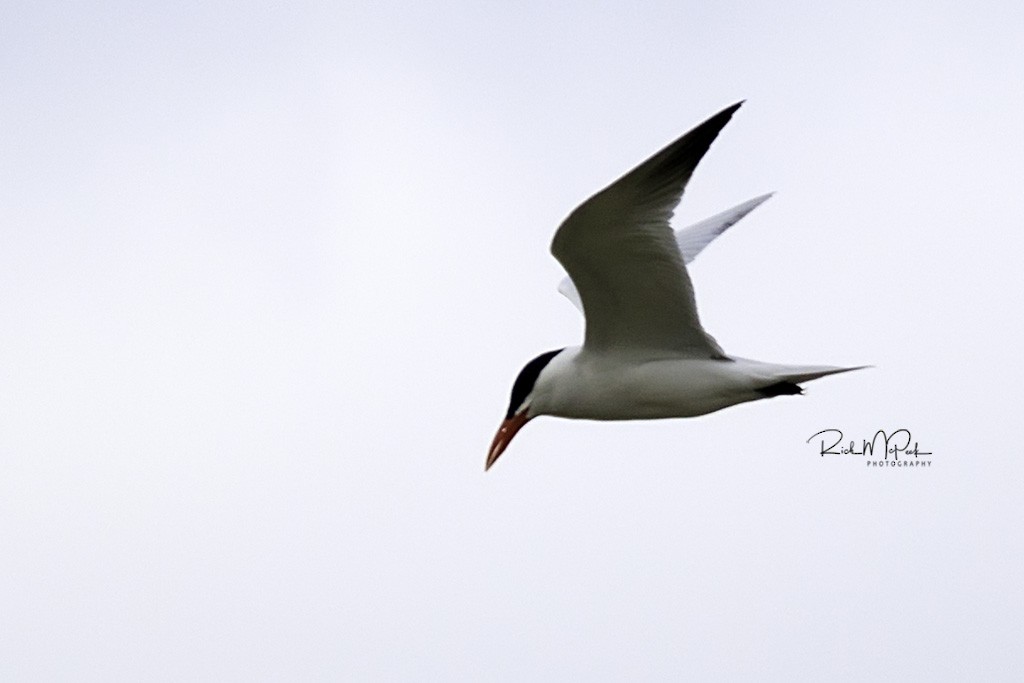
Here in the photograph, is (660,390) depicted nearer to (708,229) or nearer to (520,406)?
(520,406)

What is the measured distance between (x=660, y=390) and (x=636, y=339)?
1.01 ft

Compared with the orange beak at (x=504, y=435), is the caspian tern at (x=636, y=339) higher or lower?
higher

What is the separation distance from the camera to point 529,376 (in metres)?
9.02

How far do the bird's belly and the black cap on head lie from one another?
22 centimetres

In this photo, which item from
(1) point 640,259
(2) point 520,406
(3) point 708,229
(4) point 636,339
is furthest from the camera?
(3) point 708,229

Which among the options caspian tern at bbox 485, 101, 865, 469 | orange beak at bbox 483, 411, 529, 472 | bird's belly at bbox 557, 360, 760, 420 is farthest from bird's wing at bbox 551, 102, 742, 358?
orange beak at bbox 483, 411, 529, 472

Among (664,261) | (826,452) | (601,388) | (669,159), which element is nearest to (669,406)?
(601,388)

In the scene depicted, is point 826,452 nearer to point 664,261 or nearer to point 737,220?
point 737,220

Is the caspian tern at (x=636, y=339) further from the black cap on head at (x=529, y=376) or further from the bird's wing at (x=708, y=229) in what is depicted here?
the bird's wing at (x=708, y=229)

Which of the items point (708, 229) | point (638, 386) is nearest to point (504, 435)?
point (638, 386)

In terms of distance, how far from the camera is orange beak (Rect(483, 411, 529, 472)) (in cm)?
925

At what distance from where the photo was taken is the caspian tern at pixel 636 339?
7.70 metres

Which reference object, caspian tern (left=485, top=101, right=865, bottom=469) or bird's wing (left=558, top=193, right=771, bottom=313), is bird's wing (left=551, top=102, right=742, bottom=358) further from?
bird's wing (left=558, top=193, right=771, bottom=313)

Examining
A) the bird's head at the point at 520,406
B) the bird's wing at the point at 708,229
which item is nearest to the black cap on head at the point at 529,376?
the bird's head at the point at 520,406
